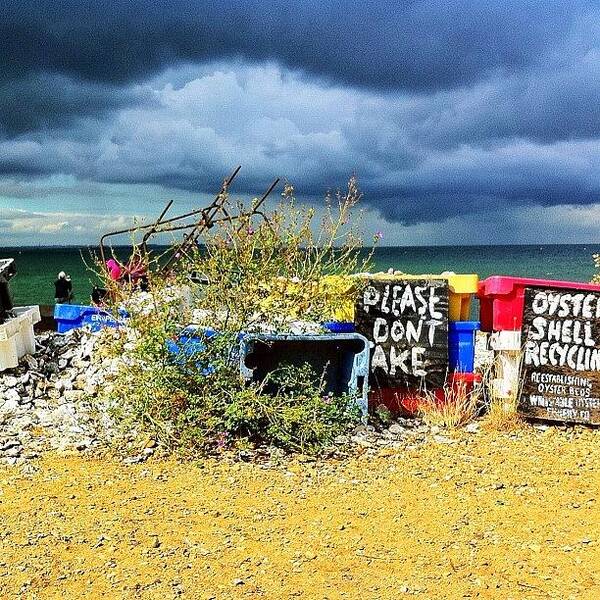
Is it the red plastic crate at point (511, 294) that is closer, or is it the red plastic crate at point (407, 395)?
the red plastic crate at point (511, 294)

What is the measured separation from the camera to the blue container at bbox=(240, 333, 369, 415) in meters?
7.98

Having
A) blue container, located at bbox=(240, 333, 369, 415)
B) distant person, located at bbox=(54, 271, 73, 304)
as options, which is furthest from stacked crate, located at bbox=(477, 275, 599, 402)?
distant person, located at bbox=(54, 271, 73, 304)

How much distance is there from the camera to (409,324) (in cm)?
856

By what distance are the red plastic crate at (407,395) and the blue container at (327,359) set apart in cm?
43

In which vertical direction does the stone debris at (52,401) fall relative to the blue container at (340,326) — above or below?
below

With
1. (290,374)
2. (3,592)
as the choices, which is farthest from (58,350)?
(3,592)

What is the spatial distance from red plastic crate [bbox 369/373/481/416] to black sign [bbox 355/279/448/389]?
0.38 ft

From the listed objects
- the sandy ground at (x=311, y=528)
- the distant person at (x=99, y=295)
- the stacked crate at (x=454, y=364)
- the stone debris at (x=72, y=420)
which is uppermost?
the distant person at (x=99, y=295)

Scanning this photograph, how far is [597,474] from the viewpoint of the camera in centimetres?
676

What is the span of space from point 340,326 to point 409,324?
778 millimetres

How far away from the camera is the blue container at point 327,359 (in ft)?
26.2

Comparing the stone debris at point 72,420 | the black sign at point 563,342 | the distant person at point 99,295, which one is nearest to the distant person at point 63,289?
the distant person at point 99,295

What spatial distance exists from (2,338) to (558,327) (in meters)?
6.29

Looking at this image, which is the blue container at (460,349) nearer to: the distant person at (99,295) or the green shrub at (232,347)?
the green shrub at (232,347)
